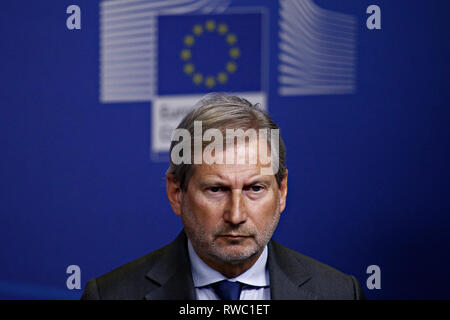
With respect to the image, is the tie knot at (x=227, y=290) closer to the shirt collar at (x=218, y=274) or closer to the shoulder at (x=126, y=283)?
the shirt collar at (x=218, y=274)

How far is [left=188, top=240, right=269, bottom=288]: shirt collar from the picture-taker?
149 centimetres

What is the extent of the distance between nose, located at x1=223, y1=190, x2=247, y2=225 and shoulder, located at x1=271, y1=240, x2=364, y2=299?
22 cm

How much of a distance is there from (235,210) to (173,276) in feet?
0.84

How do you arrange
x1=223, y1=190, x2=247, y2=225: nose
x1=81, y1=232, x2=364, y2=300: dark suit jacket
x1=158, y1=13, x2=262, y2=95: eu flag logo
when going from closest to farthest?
x1=223, y1=190, x2=247, y2=225: nose → x1=81, y1=232, x2=364, y2=300: dark suit jacket → x1=158, y1=13, x2=262, y2=95: eu flag logo

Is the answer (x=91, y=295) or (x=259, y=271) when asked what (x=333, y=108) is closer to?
(x=259, y=271)

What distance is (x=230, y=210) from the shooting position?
1.37 m

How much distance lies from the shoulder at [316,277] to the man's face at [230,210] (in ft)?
0.45

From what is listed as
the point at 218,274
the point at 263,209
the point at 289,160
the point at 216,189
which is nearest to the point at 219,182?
the point at 216,189

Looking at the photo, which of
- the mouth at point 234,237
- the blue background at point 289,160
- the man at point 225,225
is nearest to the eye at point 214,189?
the man at point 225,225

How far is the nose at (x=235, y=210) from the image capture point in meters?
1.36

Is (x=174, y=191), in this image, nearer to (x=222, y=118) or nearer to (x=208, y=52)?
(x=222, y=118)

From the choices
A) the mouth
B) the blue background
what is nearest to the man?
the mouth

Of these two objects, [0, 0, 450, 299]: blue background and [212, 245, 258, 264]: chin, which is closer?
[212, 245, 258, 264]: chin

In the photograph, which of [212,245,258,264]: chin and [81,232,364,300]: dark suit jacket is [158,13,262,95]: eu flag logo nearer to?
[81,232,364,300]: dark suit jacket
